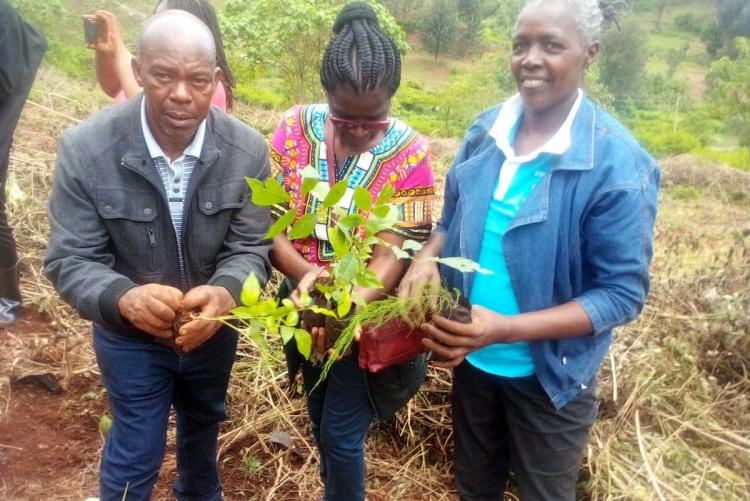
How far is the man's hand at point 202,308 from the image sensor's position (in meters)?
1.60

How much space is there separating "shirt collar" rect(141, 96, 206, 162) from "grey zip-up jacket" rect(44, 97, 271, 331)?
1cm

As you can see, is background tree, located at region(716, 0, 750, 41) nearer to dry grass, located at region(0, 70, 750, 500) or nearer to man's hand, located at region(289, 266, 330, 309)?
dry grass, located at region(0, 70, 750, 500)

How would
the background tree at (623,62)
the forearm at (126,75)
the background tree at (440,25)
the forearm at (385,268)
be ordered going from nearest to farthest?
1. the forearm at (385,268)
2. the forearm at (126,75)
3. the background tree at (623,62)
4. the background tree at (440,25)

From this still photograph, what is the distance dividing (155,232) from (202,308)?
270 millimetres

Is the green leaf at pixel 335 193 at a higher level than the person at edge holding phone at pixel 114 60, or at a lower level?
lower

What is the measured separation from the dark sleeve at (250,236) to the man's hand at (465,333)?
21.4 inches

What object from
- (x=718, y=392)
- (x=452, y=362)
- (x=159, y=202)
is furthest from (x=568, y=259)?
(x=718, y=392)

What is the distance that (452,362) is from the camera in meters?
1.62

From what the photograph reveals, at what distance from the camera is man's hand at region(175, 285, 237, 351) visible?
5.24ft

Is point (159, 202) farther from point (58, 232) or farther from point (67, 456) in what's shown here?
point (67, 456)

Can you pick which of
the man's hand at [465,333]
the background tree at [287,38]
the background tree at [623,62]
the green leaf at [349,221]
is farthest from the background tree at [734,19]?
the green leaf at [349,221]

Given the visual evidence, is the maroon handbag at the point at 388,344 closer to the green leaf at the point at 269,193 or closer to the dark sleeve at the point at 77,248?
the green leaf at the point at 269,193

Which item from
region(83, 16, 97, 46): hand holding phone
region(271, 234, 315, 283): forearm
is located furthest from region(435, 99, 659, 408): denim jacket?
region(83, 16, 97, 46): hand holding phone

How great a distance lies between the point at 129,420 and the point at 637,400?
1.84 meters
